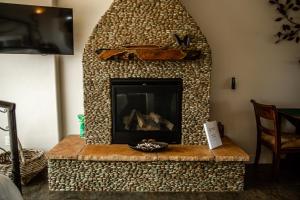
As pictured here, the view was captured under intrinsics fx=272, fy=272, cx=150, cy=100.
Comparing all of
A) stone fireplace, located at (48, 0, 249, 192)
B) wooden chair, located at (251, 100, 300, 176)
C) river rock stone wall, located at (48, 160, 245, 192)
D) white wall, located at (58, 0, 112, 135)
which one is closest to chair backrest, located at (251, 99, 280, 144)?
wooden chair, located at (251, 100, 300, 176)

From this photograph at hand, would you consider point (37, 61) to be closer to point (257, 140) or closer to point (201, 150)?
point (201, 150)

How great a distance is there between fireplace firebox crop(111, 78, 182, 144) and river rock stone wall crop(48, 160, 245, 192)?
381 mm

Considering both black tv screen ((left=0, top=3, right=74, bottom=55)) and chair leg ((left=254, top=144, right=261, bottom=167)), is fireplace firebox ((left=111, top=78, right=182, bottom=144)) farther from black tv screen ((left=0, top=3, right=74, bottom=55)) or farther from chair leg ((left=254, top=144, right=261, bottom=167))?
chair leg ((left=254, top=144, right=261, bottom=167))

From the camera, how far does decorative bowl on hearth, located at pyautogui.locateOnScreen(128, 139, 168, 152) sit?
2605 millimetres

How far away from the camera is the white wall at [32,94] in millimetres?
3020

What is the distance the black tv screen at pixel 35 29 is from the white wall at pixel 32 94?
29 cm

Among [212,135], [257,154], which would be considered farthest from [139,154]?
[257,154]

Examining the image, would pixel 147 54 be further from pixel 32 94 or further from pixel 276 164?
pixel 276 164

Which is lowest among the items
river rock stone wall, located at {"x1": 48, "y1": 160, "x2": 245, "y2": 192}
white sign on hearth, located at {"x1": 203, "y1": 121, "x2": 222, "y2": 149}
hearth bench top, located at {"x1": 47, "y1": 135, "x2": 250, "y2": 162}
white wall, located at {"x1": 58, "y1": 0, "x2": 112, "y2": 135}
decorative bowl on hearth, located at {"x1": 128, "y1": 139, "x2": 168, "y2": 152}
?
river rock stone wall, located at {"x1": 48, "y1": 160, "x2": 245, "y2": 192}

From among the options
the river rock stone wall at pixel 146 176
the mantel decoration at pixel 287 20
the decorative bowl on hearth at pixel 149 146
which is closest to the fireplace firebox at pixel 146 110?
the decorative bowl on hearth at pixel 149 146

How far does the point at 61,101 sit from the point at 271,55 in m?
2.53

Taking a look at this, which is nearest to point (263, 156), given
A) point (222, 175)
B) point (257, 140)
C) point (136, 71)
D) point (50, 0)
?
point (257, 140)

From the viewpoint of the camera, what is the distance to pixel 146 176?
258cm

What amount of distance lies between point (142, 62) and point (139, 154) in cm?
92
